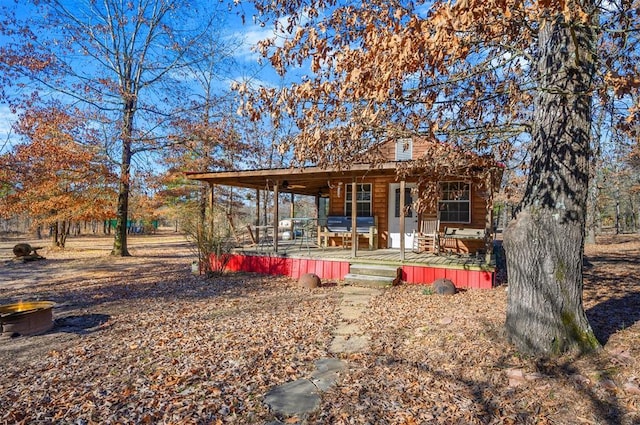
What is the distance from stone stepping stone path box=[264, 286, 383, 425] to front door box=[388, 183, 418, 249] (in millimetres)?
6463

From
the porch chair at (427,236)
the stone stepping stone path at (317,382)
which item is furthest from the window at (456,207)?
the stone stepping stone path at (317,382)

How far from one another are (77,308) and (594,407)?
7.40 meters

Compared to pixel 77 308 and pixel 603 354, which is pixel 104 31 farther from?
pixel 603 354

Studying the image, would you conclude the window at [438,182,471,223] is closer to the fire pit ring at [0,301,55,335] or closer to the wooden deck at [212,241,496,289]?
the wooden deck at [212,241,496,289]

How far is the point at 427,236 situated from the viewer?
10.1 m

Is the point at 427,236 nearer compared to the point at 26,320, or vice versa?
the point at 26,320

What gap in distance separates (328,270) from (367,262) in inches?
42.7

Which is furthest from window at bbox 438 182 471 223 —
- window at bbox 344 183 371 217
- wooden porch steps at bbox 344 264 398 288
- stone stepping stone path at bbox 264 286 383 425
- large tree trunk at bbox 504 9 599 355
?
large tree trunk at bbox 504 9 599 355

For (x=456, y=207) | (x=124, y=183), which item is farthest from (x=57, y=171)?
(x=456, y=207)

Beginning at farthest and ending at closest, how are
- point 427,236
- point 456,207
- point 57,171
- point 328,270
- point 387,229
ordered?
point 57,171, point 387,229, point 456,207, point 427,236, point 328,270

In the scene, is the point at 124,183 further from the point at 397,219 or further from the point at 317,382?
the point at 317,382

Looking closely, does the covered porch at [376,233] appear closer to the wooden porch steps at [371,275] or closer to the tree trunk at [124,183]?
the wooden porch steps at [371,275]

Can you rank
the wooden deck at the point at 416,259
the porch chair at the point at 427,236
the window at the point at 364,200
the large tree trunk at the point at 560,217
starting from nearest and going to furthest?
the large tree trunk at the point at 560,217, the wooden deck at the point at 416,259, the porch chair at the point at 427,236, the window at the point at 364,200

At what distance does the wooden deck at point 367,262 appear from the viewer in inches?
313
